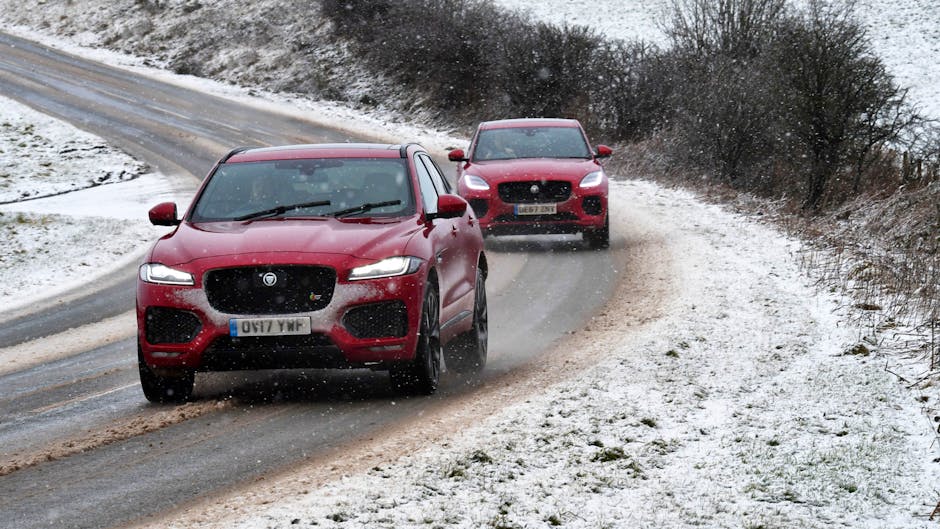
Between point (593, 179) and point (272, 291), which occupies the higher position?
point (272, 291)

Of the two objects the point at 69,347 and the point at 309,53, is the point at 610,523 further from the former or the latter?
the point at 309,53

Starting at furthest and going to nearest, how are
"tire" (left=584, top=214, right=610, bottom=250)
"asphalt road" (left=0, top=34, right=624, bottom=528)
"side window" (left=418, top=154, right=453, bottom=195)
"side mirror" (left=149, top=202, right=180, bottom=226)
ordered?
"tire" (left=584, top=214, right=610, bottom=250) → "side window" (left=418, top=154, right=453, bottom=195) → "side mirror" (left=149, top=202, right=180, bottom=226) → "asphalt road" (left=0, top=34, right=624, bottom=528)

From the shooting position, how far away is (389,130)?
3741cm

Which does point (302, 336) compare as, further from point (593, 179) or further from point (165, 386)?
point (593, 179)

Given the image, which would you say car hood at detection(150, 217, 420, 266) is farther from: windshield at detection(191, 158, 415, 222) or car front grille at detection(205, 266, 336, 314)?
windshield at detection(191, 158, 415, 222)

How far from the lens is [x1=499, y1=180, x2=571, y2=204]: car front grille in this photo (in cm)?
1692

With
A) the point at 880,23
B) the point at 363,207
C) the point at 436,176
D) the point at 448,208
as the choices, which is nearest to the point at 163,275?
the point at 363,207

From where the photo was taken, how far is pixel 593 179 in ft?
56.0

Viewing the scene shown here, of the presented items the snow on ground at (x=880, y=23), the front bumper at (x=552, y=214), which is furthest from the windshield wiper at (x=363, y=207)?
the snow on ground at (x=880, y=23)

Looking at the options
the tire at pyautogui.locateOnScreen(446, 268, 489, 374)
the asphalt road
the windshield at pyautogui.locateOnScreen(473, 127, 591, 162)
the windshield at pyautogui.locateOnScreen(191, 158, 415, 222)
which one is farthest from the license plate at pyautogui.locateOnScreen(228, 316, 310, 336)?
the windshield at pyautogui.locateOnScreen(473, 127, 591, 162)

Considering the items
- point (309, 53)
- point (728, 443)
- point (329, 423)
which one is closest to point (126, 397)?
point (329, 423)

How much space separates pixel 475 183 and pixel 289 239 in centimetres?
937

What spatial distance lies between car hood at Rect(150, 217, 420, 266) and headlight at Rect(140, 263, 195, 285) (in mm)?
48

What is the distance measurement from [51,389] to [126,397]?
83cm
